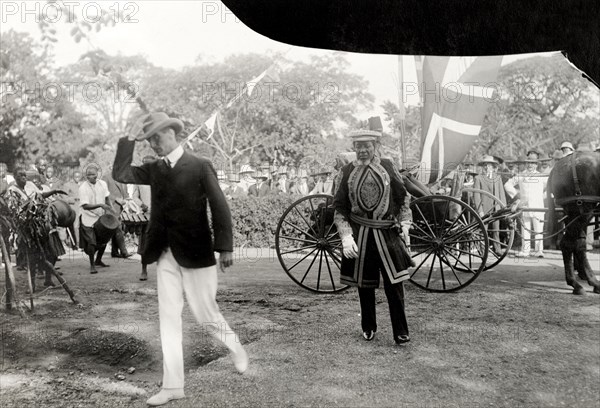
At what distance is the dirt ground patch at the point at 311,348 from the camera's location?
2307mm

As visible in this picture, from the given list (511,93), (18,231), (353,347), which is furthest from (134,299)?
(511,93)

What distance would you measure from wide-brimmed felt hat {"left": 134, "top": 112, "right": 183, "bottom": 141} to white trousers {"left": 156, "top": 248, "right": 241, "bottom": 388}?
0.53 metres

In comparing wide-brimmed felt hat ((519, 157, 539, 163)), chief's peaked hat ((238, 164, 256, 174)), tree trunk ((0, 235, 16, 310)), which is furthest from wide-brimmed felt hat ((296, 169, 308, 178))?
tree trunk ((0, 235, 16, 310))

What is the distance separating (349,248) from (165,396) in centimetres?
107

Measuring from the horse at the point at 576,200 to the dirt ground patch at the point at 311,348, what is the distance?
78 millimetres

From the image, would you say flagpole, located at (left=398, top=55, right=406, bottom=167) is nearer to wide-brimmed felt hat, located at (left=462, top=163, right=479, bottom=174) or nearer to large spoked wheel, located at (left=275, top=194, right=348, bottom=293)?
wide-brimmed felt hat, located at (left=462, top=163, right=479, bottom=174)

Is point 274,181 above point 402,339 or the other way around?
above

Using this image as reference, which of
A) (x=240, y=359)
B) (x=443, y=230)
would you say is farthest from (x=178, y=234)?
(x=443, y=230)

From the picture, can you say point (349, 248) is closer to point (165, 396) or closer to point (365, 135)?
point (365, 135)

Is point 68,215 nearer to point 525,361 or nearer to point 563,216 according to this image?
point 525,361

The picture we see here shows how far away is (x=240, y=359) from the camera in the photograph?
2.37 m

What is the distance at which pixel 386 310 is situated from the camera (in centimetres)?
246

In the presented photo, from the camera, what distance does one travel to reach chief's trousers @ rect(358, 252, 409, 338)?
7.98 ft

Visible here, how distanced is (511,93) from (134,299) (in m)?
2.01
